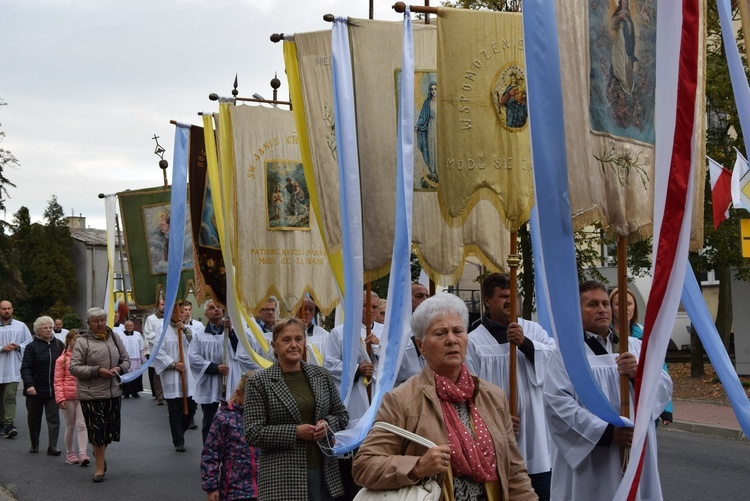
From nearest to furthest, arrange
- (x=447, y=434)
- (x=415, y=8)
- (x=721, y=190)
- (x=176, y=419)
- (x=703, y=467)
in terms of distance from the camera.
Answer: (x=447, y=434), (x=415, y=8), (x=721, y=190), (x=703, y=467), (x=176, y=419)

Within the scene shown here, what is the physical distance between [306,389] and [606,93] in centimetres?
242

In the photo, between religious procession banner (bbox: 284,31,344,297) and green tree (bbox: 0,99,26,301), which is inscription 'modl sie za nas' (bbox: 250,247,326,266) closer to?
religious procession banner (bbox: 284,31,344,297)

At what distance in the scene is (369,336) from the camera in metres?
8.08

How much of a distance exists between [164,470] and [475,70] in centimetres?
702

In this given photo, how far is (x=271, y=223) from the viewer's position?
987cm

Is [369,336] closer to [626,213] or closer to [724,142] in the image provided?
[626,213]

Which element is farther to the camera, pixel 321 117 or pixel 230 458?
pixel 321 117

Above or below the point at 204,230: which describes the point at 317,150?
above

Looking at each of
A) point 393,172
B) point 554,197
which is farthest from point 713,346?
point 393,172

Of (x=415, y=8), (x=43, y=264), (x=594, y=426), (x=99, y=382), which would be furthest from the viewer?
(x=43, y=264)

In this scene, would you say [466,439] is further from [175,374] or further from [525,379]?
[175,374]

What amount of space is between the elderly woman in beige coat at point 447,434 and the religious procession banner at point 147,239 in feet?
29.2

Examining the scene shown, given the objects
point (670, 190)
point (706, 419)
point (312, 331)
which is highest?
point (670, 190)

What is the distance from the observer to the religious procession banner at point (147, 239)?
12.7 meters
